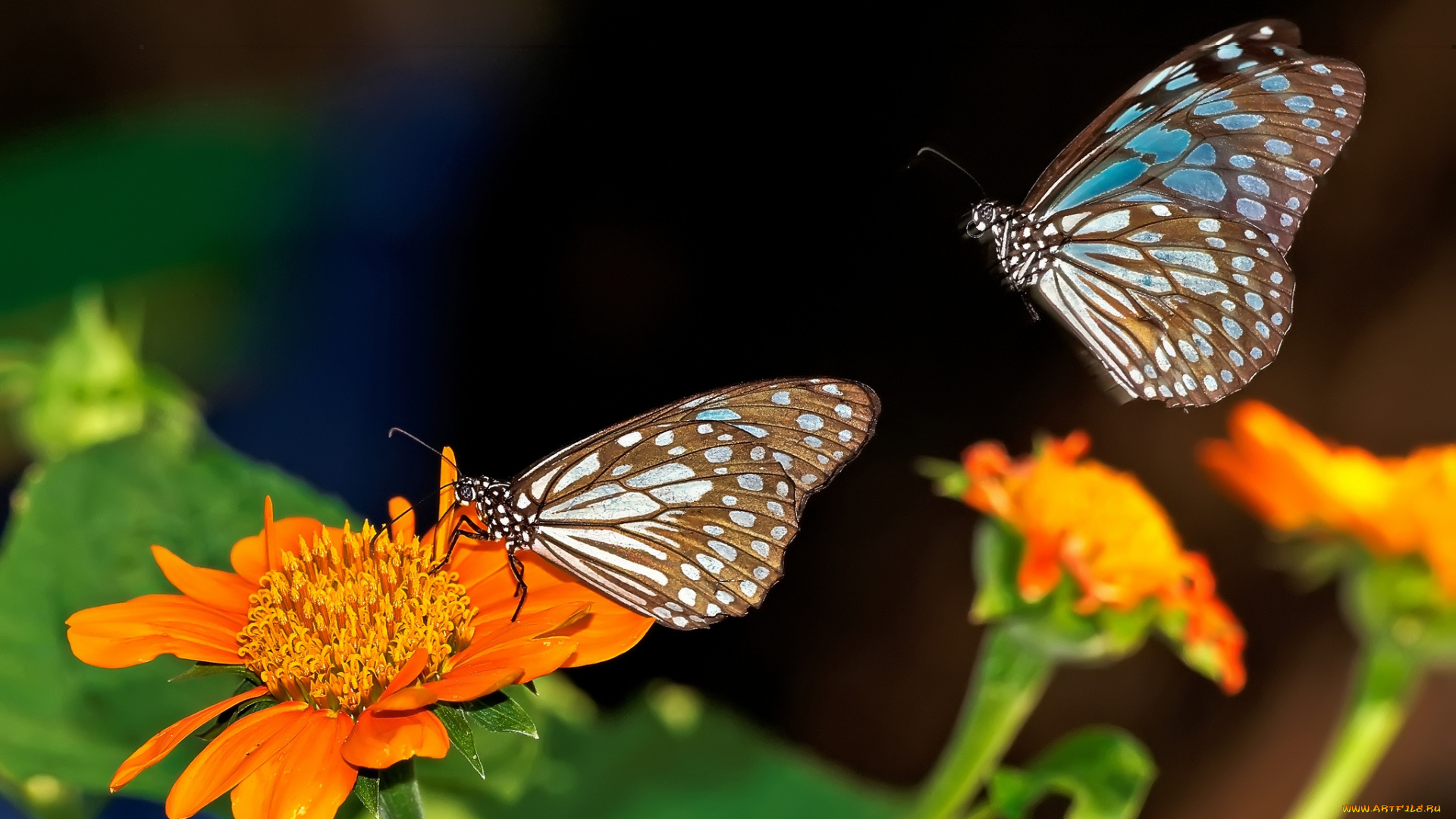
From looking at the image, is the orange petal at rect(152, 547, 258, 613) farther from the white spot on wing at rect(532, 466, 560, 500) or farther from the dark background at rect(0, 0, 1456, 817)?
the dark background at rect(0, 0, 1456, 817)

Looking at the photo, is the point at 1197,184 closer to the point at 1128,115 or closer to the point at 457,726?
the point at 1128,115

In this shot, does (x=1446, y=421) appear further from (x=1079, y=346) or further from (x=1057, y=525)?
(x=1057, y=525)

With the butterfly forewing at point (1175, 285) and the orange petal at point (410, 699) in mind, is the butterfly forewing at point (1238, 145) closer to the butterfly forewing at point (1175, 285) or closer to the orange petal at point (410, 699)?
the butterfly forewing at point (1175, 285)

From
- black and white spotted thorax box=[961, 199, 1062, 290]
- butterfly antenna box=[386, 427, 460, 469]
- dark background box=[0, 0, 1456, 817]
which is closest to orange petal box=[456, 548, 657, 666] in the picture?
butterfly antenna box=[386, 427, 460, 469]

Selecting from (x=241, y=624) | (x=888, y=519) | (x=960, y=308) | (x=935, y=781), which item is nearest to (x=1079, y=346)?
A: (x=960, y=308)

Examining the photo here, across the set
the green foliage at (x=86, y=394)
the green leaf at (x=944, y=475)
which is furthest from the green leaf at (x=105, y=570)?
the green leaf at (x=944, y=475)
